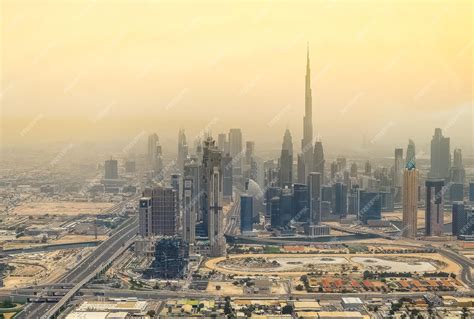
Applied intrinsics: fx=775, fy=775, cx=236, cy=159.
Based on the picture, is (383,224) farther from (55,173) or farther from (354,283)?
(55,173)

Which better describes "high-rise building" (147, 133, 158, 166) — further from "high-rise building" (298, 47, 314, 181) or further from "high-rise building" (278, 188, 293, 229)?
"high-rise building" (278, 188, 293, 229)

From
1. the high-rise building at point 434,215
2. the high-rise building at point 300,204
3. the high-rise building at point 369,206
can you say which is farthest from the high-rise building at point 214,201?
the high-rise building at point 369,206

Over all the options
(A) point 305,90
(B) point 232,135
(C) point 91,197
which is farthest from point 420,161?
(C) point 91,197

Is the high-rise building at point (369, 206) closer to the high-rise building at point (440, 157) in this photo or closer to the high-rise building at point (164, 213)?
the high-rise building at point (440, 157)

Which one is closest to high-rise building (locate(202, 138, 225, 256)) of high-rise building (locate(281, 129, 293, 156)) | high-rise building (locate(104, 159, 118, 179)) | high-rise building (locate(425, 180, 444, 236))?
high-rise building (locate(425, 180, 444, 236))

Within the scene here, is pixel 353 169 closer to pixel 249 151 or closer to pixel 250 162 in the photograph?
pixel 250 162

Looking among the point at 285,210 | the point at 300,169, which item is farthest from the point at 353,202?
the point at 285,210

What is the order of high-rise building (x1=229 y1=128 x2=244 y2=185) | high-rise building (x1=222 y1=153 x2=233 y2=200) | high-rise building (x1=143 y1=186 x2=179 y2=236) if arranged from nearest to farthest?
1. high-rise building (x1=143 y1=186 x2=179 y2=236)
2. high-rise building (x1=222 y1=153 x2=233 y2=200)
3. high-rise building (x1=229 y1=128 x2=244 y2=185)
